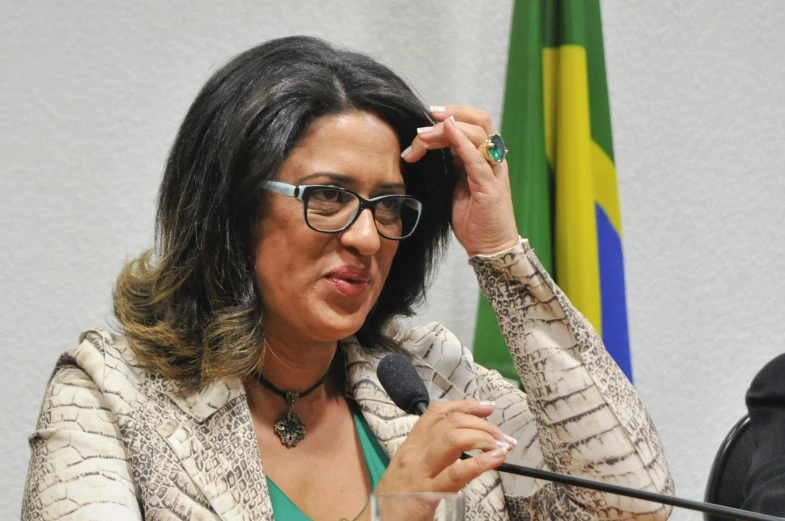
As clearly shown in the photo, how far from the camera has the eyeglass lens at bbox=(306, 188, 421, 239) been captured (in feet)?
4.96

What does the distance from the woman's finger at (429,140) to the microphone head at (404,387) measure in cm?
41

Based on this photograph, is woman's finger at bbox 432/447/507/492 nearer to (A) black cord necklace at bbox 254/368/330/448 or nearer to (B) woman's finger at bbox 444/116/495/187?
(A) black cord necklace at bbox 254/368/330/448

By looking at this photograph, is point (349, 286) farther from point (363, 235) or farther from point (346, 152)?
point (346, 152)

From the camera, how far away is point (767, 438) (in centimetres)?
148

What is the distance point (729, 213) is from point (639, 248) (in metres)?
0.34

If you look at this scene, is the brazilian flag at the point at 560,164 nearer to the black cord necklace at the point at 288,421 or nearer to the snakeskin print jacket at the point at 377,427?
the snakeskin print jacket at the point at 377,427

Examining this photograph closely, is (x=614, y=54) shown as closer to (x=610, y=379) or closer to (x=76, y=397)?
(x=610, y=379)

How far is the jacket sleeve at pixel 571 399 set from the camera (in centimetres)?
157

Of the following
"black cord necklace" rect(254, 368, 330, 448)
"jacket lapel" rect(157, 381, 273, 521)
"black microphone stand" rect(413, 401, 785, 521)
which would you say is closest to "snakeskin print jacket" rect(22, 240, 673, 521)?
"jacket lapel" rect(157, 381, 273, 521)

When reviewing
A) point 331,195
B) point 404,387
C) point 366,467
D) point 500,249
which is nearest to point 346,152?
point 331,195

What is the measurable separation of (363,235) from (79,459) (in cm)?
53

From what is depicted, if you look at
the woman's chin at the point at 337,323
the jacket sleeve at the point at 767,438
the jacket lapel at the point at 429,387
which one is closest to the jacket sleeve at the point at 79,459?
the woman's chin at the point at 337,323

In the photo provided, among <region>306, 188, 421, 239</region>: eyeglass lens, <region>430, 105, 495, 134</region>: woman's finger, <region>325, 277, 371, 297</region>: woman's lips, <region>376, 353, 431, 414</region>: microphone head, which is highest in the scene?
<region>430, 105, 495, 134</region>: woman's finger

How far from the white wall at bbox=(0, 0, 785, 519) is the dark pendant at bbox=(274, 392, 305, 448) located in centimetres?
64
